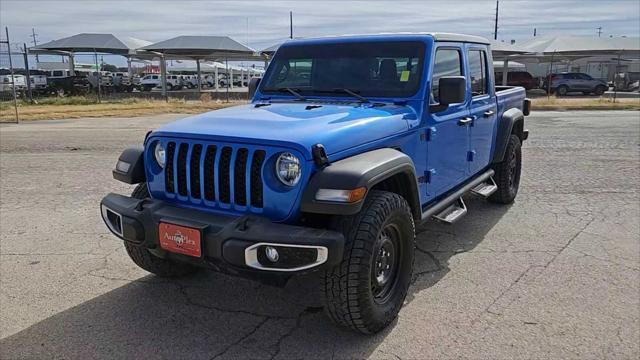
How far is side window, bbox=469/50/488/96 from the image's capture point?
5.21m

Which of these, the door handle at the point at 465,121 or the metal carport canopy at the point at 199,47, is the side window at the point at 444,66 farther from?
the metal carport canopy at the point at 199,47

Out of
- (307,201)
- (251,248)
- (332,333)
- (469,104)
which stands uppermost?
(469,104)

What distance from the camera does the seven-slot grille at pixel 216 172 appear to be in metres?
3.13

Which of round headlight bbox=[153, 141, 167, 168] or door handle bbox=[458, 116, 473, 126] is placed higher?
door handle bbox=[458, 116, 473, 126]

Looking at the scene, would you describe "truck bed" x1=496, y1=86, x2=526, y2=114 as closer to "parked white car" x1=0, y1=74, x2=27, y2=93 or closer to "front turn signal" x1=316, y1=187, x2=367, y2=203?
"front turn signal" x1=316, y1=187, x2=367, y2=203

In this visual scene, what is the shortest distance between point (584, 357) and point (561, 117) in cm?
1683

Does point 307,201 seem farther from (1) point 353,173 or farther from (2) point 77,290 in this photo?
(2) point 77,290

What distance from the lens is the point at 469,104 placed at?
4.98 metres

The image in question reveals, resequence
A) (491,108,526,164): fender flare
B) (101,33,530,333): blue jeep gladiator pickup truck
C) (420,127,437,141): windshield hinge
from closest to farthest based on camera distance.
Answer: (101,33,530,333): blue jeep gladiator pickup truck → (420,127,437,141): windshield hinge → (491,108,526,164): fender flare

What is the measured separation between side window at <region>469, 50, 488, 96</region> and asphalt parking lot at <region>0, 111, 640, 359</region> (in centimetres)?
140

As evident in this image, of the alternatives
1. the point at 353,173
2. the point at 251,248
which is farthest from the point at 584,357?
the point at 251,248

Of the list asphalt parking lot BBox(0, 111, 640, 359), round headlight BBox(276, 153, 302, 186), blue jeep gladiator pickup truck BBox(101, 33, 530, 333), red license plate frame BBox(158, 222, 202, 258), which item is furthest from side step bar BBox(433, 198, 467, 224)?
red license plate frame BBox(158, 222, 202, 258)

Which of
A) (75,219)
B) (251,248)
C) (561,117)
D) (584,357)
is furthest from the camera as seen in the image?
(561,117)

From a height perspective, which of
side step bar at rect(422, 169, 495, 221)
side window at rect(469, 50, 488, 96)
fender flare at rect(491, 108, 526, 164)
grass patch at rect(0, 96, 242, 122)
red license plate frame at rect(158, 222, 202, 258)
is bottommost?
grass patch at rect(0, 96, 242, 122)
